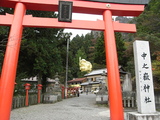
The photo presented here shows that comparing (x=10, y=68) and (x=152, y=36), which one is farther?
(x=152, y=36)

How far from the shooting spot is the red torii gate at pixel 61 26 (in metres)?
5.13

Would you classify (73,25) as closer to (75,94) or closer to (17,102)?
(17,102)

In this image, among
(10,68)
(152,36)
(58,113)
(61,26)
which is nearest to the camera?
(10,68)

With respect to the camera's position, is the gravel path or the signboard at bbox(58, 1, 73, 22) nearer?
the signboard at bbox(58, 1, 73, 22)

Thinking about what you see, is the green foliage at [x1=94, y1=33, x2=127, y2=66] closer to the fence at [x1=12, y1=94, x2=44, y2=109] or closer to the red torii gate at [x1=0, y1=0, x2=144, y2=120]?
the fence at [x1=12, y1=94, x2=44, y2=109]

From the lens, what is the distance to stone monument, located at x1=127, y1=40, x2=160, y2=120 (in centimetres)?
485

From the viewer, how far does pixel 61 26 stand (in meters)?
6.02

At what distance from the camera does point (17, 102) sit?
9438 millimetres

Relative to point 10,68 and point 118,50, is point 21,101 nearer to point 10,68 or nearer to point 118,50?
point 10,68

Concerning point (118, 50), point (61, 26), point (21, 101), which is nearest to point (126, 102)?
point (21, 101)

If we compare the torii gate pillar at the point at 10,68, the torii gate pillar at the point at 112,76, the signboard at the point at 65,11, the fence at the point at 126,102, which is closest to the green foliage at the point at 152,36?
the fence at the point at 126,102

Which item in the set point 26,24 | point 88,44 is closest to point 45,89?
point 26,24

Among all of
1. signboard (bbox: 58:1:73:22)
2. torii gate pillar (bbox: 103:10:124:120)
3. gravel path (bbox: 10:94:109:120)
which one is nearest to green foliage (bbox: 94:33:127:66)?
gravel path (bbox: 10:94:109:120)

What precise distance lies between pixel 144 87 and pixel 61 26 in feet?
12.6
